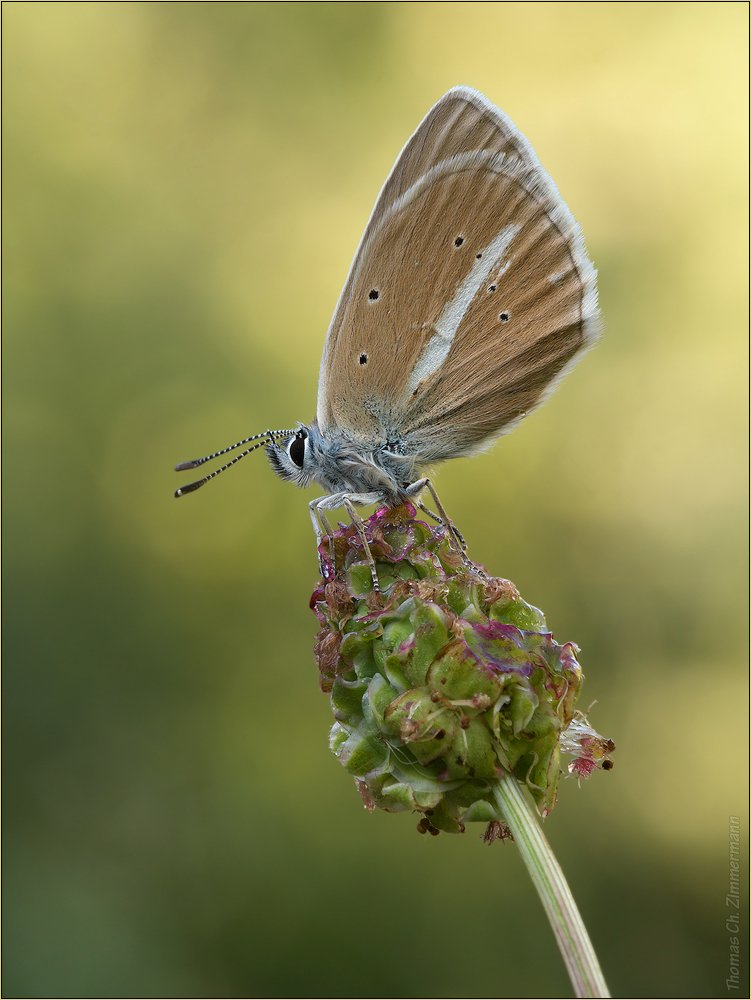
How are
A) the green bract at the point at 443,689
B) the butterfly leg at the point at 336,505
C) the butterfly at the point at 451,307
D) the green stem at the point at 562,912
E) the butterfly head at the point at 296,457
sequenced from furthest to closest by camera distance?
the butterfly head at the point at 296,457 → the butterfly at the point at 451,307 → the butterfly leg at the point at 336,505 → the green bract at the point at 443,689 → the green stem at the point at 562,912

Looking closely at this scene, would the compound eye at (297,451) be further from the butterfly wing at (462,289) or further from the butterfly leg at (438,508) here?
the butterfly leg at (438,508)

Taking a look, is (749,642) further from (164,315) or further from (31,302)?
(31,302)

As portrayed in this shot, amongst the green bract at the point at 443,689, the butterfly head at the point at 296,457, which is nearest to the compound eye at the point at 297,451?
the butterfly head at the point at 296,457

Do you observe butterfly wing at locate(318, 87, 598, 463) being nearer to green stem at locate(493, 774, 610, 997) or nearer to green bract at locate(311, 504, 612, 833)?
green bract at locate(311, 504, 612, 833)

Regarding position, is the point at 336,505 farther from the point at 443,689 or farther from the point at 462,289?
the point at 443,689

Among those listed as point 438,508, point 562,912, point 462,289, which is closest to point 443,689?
point 562,912

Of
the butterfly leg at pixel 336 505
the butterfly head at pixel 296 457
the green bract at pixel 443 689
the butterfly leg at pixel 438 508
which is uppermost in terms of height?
the butterfly head at pixel 296 457

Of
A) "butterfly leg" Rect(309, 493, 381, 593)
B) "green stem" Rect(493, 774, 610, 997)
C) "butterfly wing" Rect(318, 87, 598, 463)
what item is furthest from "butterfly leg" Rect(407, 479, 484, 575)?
"green stem" Rect(493, 774, 610, 997)
